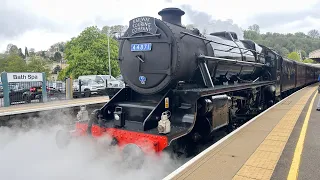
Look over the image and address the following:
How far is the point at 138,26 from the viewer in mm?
5531

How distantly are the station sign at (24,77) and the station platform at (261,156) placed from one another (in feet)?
33.3

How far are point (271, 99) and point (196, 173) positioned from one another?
9.24 metres

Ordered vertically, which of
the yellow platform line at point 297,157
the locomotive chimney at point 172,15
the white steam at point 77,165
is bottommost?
the white steam at point 77,165

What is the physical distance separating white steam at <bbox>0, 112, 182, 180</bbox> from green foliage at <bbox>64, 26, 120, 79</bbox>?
33.4 meters

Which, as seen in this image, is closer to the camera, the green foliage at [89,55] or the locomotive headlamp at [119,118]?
the locomotive headlamp at [119,118]

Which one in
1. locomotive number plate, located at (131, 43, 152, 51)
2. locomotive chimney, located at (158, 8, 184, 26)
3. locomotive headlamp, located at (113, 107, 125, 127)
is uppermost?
locomotive chimney, located at (158, 8, 184, 26)

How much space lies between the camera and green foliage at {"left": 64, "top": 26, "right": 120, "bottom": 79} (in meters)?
38.9

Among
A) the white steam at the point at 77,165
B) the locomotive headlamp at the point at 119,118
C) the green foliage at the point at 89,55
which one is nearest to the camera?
the white steam at the point at 77,165

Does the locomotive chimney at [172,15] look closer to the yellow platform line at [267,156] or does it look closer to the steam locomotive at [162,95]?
the steam locomotive at [162,95]

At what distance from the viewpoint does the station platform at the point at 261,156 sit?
376 centimetres

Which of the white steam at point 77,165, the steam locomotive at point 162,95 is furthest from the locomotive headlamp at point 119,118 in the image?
the white steam at point 77,165

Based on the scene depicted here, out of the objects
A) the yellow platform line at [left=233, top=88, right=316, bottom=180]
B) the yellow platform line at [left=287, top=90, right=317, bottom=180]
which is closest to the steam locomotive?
the yellow platform line at [left=233, top=88, right=316, bottom=180]

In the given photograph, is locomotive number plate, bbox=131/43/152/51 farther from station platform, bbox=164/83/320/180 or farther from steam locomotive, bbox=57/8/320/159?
station platform, bbox=164/83/320/180

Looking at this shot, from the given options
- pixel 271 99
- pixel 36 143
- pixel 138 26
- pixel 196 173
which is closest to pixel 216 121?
pixel 196 173
